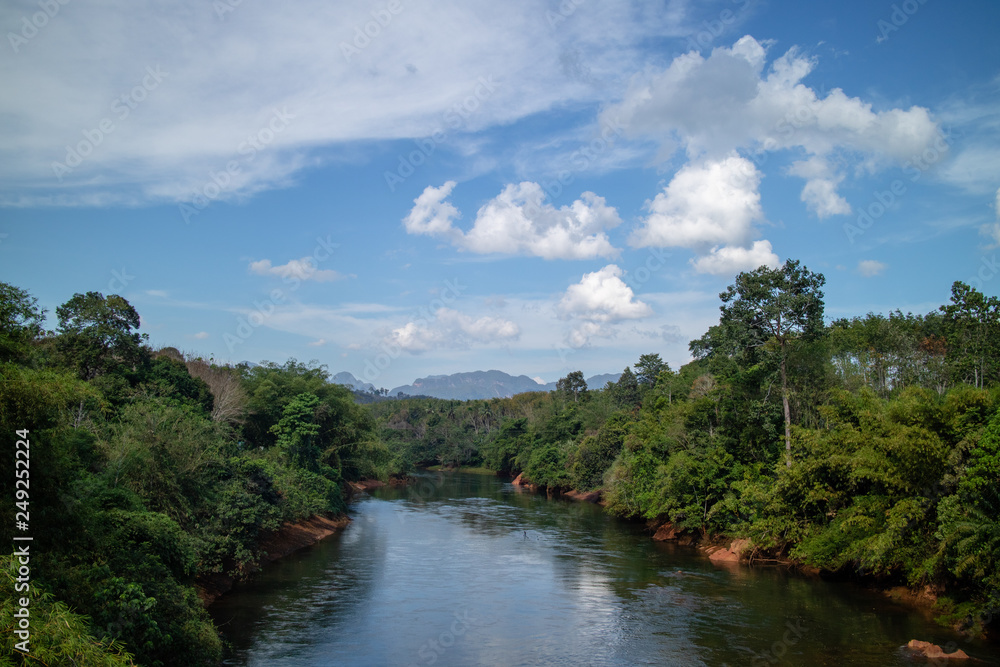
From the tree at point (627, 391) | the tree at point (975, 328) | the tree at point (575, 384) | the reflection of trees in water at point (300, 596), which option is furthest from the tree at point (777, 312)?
the tree at point (575, 384)

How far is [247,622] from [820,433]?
29676mm

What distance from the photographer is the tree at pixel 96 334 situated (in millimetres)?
39356

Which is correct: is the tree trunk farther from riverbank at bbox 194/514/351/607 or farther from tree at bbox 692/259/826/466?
riverbank at bbox 194/514/351/607

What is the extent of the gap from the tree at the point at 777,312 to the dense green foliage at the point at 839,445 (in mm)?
81

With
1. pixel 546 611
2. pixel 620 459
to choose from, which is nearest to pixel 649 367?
pixel 620 459

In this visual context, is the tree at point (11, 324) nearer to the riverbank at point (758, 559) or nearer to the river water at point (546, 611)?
the river water at point (546, 611)

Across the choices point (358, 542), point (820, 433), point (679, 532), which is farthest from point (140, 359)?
point (820, 433)

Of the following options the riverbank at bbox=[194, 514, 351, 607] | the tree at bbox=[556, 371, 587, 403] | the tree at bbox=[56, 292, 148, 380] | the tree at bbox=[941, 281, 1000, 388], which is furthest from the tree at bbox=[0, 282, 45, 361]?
the tree at bbox=[556, 371, 587, 403]

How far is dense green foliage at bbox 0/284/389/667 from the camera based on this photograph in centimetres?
1455

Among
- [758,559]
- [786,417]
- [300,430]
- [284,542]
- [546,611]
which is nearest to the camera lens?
[546,611]

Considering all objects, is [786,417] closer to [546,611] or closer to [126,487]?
[546,611]

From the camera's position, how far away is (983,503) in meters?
22.6

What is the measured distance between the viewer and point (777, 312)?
3744 centimetres

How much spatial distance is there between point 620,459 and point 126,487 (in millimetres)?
42798
